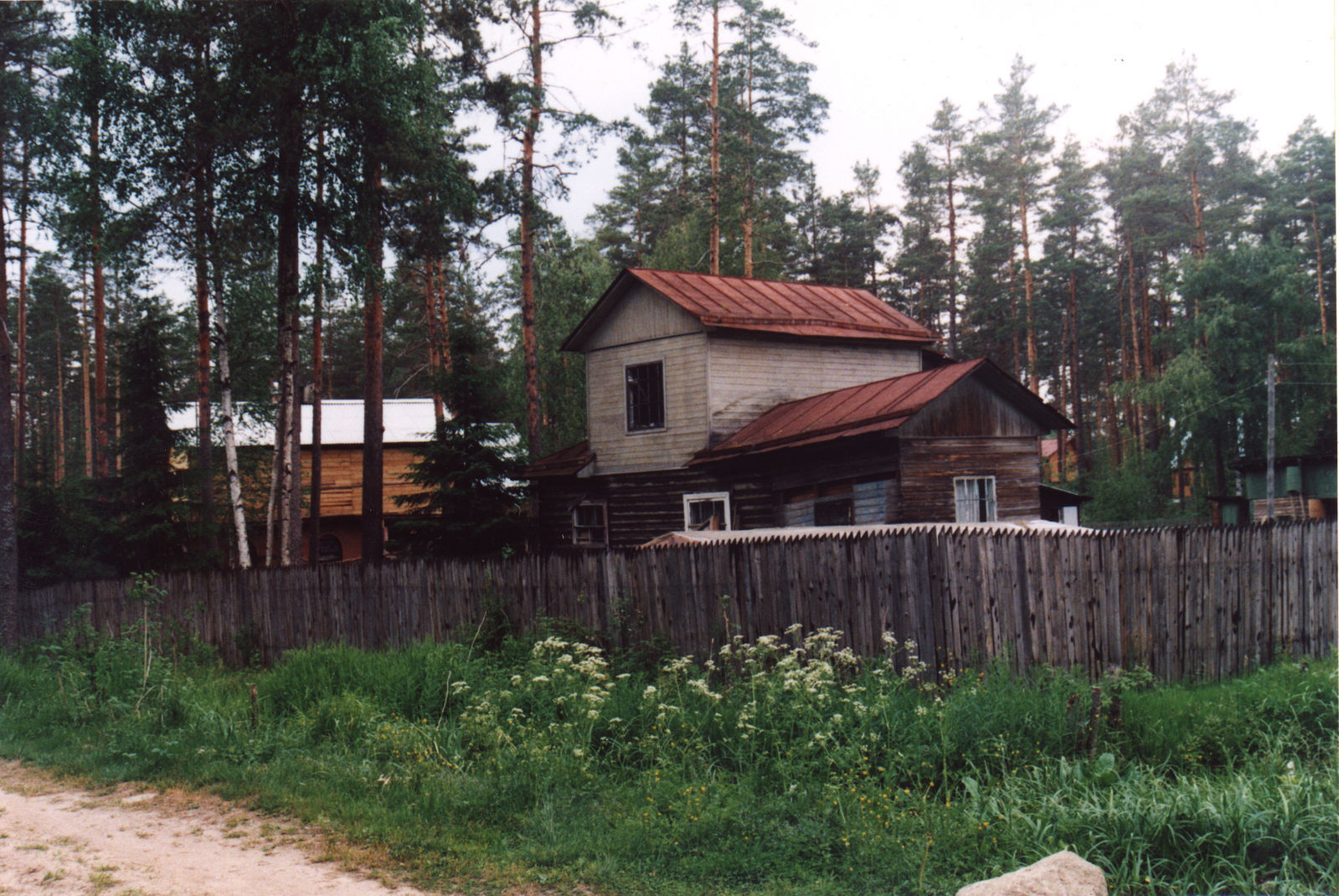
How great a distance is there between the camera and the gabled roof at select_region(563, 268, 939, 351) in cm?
1956

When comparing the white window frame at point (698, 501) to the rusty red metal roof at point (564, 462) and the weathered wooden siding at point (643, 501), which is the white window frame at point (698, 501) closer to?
the weathered wooden siding at point (643, 501)

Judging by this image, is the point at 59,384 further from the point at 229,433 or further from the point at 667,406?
the point at 667,406

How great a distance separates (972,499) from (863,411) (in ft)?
8.35

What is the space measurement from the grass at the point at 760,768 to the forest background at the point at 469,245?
10426 mm

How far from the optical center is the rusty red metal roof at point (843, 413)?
1550 cm

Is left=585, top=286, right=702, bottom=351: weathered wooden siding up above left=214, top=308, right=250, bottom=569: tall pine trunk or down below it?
above

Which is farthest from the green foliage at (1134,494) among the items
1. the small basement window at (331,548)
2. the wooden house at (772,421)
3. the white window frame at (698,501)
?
the small basement window at (331,548)

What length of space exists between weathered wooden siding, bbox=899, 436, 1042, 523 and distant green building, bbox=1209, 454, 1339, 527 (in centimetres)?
957

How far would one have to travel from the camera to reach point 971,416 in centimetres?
1648

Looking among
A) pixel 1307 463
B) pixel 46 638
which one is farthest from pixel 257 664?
pixel 1307 463

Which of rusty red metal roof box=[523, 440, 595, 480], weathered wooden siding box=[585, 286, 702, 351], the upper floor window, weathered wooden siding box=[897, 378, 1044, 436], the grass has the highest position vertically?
weathered wooden siding box=[585, 286, 702, 351]

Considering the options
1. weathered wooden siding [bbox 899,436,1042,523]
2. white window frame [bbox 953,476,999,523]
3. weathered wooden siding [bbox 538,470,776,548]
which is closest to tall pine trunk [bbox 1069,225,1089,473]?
weathered wooden siding [bbox 899,436,1042,523]

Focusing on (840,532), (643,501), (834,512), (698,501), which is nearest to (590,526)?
(643,501)

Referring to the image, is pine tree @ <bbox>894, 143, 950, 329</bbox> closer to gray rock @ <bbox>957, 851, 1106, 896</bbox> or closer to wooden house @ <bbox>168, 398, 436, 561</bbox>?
wooden house @ <bbox>168, 398, 436, 561</bbox>
